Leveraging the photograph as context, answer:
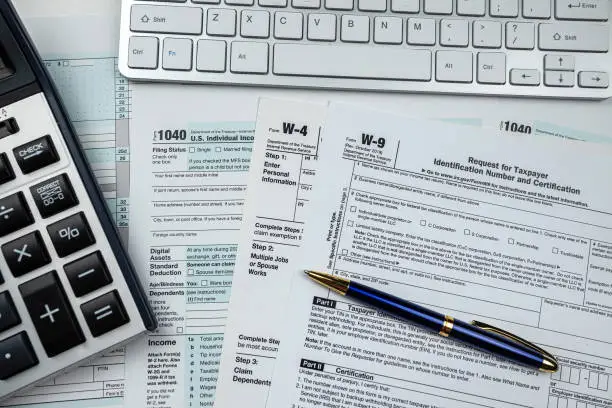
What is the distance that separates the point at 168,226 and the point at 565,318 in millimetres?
290

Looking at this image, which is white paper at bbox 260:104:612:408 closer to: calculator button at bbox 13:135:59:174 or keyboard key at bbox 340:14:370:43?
keyboard key at bbox 340:14:370:43

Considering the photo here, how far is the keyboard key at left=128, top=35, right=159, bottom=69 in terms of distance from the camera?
40 cm

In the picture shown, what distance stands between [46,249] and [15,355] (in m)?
Answer: 0.07

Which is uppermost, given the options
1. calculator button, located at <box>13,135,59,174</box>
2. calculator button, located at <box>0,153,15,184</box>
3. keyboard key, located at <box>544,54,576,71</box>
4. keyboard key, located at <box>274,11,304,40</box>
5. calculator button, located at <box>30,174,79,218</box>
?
keyboard key, located at <box>274,11,304,40</box>

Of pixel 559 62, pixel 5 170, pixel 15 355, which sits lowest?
pixel 15 355

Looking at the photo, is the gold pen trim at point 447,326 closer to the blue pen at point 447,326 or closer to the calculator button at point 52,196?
the blue pen at point 447,326

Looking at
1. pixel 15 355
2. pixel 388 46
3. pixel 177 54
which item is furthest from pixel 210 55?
pixel 15 355

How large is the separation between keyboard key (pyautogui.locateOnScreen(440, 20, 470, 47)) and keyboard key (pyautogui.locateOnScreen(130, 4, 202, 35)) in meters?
0.17

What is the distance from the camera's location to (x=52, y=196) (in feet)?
1.19

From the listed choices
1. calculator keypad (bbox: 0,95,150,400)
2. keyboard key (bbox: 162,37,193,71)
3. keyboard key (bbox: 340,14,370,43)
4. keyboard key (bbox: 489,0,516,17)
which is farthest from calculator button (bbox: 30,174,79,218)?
keyboard key (bbox: 489,0,516,17)

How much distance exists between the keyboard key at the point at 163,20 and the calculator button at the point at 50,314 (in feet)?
0.59

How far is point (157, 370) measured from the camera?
40 cm

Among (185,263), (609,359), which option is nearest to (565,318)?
(609,359)

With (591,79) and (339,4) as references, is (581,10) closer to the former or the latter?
(591,79)
